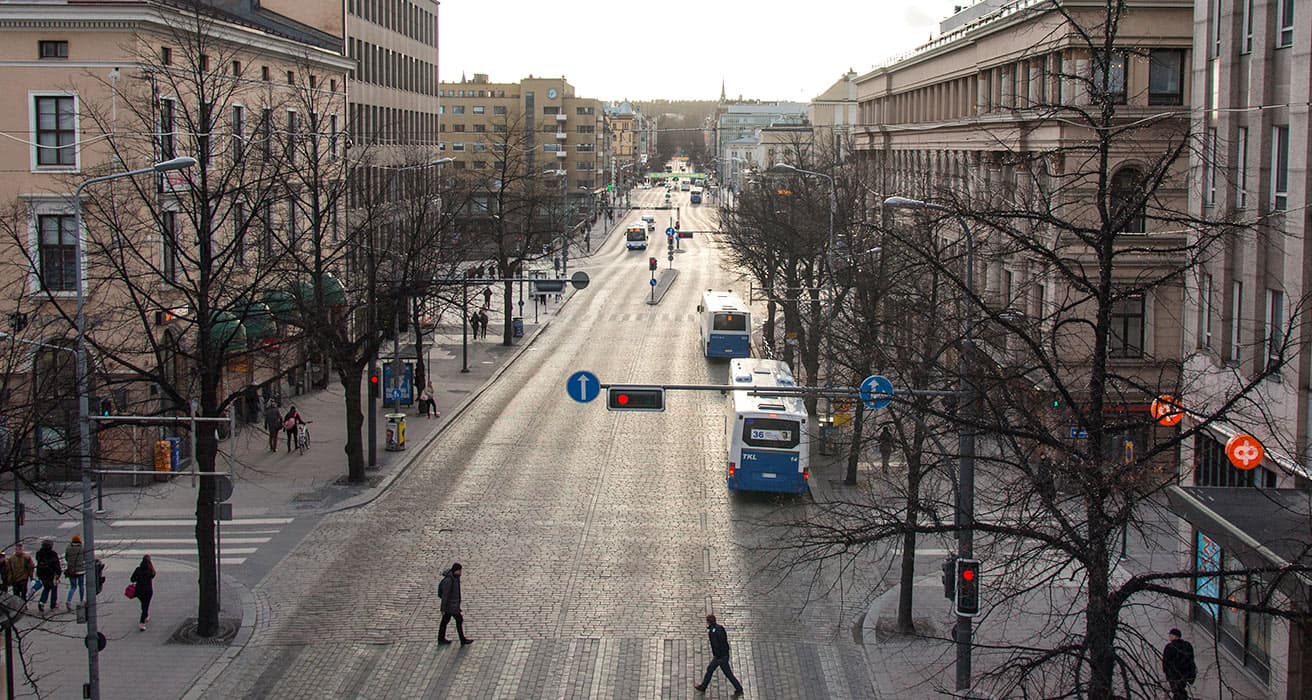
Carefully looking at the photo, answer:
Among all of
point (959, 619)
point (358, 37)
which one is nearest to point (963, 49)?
point (358, 37)

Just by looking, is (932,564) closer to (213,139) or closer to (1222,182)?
(1222,182)

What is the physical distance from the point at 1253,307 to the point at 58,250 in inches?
1032

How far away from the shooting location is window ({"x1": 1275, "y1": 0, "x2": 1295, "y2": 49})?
2090cm

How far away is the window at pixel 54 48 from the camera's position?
3325 centimetres

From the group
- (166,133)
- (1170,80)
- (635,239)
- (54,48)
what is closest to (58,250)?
(54,48)

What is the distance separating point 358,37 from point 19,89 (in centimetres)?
3007

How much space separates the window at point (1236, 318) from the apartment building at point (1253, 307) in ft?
0.08

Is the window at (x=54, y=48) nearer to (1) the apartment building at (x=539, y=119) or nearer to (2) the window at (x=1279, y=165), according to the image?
(2) the window at (x=1279, y=165)

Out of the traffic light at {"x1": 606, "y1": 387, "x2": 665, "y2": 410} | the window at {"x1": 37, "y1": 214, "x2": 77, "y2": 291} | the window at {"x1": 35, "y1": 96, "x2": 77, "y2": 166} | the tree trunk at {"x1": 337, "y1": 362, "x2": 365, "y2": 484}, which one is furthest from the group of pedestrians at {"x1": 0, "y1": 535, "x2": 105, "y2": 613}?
the window at {"x1": 35, "y1": 96, "x2": 77, "y2": 166}

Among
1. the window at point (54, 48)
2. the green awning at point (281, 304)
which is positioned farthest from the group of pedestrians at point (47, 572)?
the window at point (54, 48)

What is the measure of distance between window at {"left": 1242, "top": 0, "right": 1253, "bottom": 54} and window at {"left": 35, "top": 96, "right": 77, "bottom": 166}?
25.9 metres

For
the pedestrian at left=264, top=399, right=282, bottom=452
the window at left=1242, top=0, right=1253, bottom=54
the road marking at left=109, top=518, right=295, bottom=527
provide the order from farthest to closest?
the pedestrian at left=264, top=399, right=282, bottom=452 < the road marking at left=109, top=518, right=295, bottom=527 < the window at left=1242, top=0, right=1253, bottom=54

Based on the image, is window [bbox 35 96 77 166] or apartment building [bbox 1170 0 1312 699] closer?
apartment building [bbox 1170 0 1312 699]

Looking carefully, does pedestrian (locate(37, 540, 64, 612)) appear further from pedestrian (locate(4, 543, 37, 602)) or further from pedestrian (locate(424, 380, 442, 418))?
pedestrian (locate(424, 380, 442, 418))
